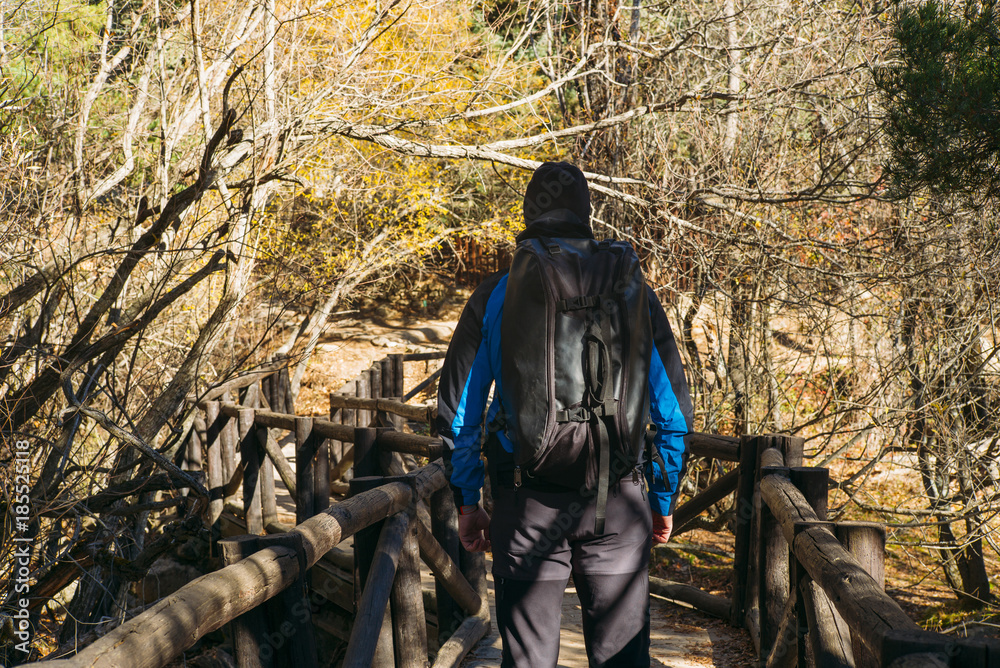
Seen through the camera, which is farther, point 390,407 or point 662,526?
point 390,407

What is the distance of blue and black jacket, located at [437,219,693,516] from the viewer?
2.29m

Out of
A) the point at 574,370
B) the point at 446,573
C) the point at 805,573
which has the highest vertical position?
the point at 574,370

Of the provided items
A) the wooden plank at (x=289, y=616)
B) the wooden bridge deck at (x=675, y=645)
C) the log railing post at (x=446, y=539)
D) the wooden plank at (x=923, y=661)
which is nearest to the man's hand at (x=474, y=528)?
the wooden plank at (x=289, y=616)

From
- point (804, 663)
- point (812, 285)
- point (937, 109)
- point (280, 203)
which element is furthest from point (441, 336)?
point (804, 663)

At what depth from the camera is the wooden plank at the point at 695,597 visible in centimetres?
452

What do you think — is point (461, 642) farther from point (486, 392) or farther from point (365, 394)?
point (365, 394)

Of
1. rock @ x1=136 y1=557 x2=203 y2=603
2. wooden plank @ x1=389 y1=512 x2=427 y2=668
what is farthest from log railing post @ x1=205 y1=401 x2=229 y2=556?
wooden plank @ x1=389 y1=512 x2=427 y2=668

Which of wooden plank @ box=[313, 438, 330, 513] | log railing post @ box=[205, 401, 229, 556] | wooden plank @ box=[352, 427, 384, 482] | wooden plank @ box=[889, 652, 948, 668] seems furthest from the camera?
log railing post @ box=[205, 401, 229, 556]

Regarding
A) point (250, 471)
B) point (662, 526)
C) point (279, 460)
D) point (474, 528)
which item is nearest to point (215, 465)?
point (250, 471)

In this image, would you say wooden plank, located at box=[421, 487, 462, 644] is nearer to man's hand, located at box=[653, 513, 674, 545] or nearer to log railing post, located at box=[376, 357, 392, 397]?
man's hand, located at box=[653, 513, 674, 545]

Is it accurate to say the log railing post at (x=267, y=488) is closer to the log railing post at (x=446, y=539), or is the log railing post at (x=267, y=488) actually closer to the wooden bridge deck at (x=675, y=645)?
the wooden bridge deck at (x=675, y=645)

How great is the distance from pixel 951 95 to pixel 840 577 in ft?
13.0

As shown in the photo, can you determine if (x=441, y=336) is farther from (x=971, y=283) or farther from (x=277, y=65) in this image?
(x=971, y=283)

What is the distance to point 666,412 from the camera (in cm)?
228
